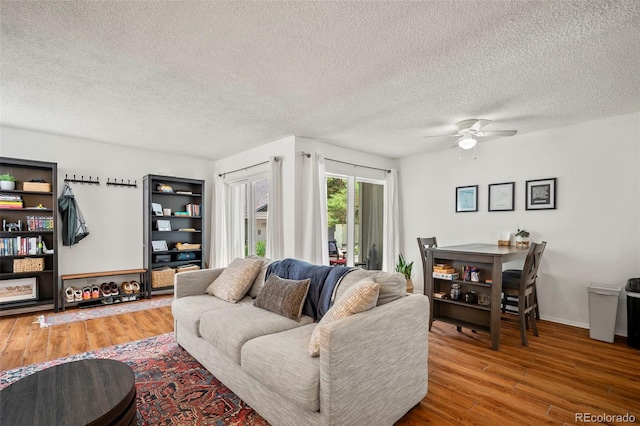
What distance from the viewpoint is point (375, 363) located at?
180 centimetres

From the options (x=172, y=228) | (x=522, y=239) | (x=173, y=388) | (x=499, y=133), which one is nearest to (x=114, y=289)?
(x=172, y=228)

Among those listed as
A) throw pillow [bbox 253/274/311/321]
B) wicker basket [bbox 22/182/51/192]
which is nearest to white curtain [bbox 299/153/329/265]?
throw pillow [bbox 253/274/311/321]

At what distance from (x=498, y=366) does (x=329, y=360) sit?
205cm

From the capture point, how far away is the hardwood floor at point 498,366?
84.2 inches

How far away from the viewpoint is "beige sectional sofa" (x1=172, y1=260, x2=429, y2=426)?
1616mm

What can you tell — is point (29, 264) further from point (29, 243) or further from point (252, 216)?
point (252, 216)

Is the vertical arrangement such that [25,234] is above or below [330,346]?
above

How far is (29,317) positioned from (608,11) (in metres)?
6.44

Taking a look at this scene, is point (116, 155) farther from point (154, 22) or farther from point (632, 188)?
point (632, 188)

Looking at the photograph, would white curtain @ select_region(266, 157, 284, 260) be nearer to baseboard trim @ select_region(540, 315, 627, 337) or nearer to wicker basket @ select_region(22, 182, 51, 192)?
wicker basket @ select_region(22, 182, 51, 192)

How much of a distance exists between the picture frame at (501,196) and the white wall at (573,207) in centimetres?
7

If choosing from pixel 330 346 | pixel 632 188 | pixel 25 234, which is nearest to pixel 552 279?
pixel 632 188

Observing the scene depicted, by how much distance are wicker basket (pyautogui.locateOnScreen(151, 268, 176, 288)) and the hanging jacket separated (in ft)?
3.91

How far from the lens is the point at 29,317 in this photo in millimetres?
4113
